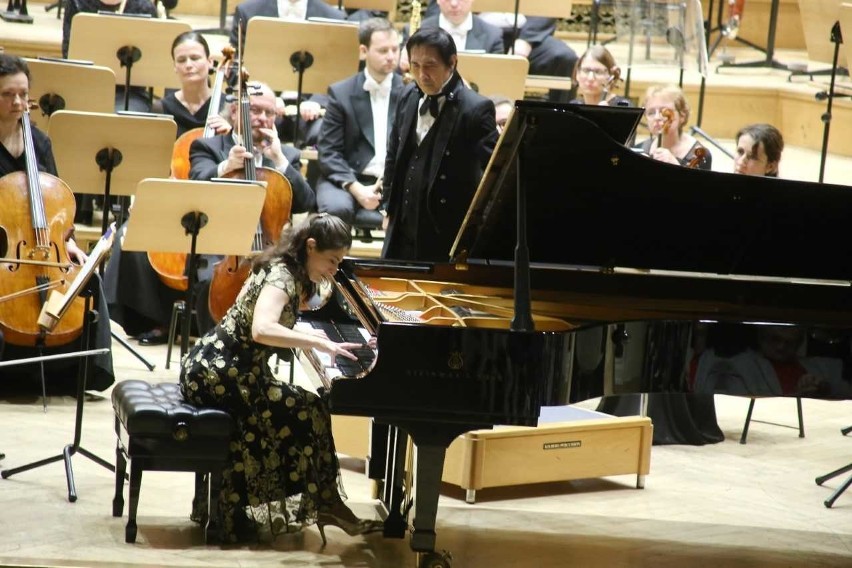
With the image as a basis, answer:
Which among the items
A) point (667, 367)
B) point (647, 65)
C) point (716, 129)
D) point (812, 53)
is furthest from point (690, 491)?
point (716, 129)

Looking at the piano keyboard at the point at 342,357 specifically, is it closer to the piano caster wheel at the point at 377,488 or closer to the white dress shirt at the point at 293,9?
the piano caster wheel at the point at 377,488

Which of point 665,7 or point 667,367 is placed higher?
point 665,7

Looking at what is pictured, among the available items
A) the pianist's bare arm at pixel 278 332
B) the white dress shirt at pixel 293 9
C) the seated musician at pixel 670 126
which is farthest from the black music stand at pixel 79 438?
the white dress shirt at pixel 293 9

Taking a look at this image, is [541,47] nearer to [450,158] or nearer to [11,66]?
[450,158]

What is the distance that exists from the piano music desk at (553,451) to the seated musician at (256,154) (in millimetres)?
1654

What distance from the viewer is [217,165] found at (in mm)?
5406

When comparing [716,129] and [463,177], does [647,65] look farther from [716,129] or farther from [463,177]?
[463,177]

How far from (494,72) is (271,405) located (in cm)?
313

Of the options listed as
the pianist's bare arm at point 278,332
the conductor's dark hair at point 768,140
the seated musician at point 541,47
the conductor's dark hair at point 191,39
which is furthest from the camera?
the seated musician at point 541,47

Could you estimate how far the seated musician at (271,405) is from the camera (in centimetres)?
352

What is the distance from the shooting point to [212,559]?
345 cm

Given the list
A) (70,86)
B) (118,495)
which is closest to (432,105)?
(118,495)

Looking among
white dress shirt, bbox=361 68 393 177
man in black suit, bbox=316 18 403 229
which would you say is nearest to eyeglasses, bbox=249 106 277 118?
man in black suit, bbox=316 18 403 229

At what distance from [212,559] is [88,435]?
1268 millimetres
